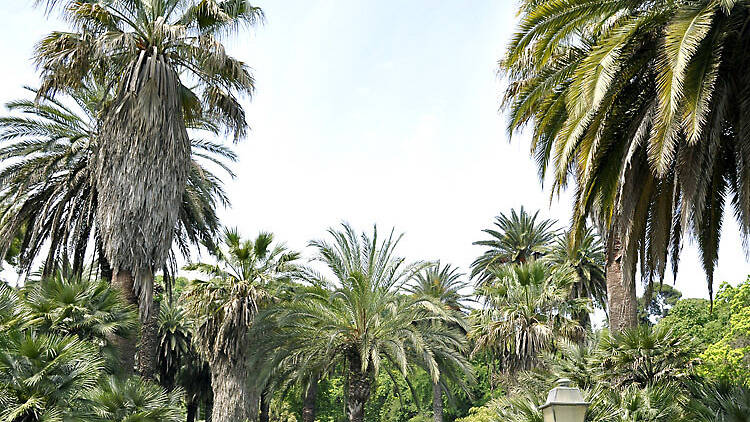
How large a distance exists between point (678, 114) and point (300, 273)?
57.6 feet

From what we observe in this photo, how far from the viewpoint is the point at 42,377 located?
41.3 ft

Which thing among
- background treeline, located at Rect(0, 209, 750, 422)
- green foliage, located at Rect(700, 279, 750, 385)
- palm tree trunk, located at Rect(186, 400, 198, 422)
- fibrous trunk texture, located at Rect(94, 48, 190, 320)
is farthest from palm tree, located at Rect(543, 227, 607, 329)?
fibrous trunk texture, located at Rect(94, 48, 190, 320)

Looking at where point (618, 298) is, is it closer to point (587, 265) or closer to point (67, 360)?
point (67, 360)

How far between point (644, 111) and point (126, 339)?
12.2m

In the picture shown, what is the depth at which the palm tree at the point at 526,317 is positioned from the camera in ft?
81.9

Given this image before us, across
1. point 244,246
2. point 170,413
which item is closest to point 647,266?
point 170,413

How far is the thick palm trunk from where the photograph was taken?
16344mm

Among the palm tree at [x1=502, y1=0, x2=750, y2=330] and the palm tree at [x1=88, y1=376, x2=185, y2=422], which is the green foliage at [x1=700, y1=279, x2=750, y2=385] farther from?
the palm tree at [x1=88, y1=376, x2=185, y2=422]

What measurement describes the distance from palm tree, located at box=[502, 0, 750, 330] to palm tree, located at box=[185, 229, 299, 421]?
1595cm

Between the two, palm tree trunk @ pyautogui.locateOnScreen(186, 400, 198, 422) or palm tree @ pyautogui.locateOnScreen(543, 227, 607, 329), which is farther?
palm tree trunk @ pyautogui.locateOnScreen(186, 400, 198, 422)

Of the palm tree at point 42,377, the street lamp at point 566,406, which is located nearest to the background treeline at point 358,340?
the palm tree at point 42,377

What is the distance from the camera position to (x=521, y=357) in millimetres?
25016

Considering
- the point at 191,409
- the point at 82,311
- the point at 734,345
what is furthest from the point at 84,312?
the point at 191,409

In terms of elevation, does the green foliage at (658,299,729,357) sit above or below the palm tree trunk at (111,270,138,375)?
above
